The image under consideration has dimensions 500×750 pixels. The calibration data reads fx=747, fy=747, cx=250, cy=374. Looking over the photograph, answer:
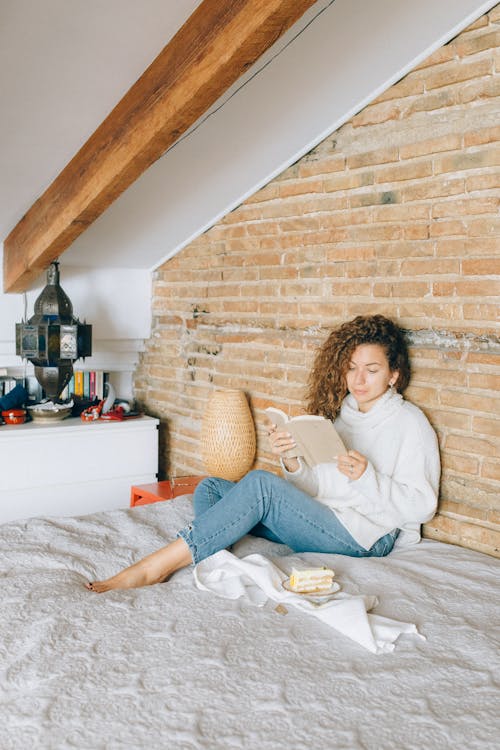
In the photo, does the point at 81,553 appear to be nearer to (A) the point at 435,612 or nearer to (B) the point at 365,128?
(A) the point at 435,612

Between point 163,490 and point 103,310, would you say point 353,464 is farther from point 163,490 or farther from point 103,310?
point 103,310

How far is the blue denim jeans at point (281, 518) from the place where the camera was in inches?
92.7

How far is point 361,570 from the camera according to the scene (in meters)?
2.25

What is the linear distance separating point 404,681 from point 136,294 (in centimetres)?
293

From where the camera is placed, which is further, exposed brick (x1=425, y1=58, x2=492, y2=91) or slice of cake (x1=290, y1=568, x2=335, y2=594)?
exposed brick (x1=425, y1=58, x2=492, y2=91)

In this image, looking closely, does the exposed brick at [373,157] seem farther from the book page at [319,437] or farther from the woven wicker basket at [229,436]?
the woven wicker basket at [229,436]

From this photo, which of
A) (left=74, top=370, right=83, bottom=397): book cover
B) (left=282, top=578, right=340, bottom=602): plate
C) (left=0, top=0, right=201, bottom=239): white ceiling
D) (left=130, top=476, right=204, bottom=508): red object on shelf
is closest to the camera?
(left=282, top=578, right=340, bottom=602): plate

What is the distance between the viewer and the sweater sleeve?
238 centimetres

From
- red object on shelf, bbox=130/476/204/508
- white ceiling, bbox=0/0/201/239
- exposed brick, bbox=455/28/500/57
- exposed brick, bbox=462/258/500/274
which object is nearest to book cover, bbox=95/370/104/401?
red object on shelf, bbox=130/476/204/508

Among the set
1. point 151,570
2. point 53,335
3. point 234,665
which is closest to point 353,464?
point 151,570

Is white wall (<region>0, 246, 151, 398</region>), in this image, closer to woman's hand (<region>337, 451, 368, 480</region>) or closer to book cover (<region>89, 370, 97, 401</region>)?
book cover (<region>89, 370, 97, 401</region>)

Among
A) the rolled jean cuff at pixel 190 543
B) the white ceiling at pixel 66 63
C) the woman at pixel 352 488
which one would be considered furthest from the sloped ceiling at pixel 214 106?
the rolled jean cuff at pixel 190 543

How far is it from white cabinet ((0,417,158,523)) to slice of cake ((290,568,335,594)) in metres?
1.95

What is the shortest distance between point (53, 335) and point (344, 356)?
58.4 inches
